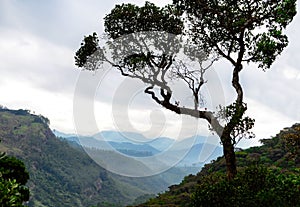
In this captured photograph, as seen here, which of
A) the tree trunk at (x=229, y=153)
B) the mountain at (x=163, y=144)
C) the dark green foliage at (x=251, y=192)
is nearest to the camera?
the dark green foliage at (x=251, y=192)

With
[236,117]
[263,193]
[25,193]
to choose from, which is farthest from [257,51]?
[25,193]

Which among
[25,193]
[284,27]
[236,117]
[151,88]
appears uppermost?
[284,27]

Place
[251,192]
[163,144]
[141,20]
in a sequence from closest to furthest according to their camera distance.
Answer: [251,192]
[141,20]
[163,144]

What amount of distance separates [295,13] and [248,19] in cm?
197

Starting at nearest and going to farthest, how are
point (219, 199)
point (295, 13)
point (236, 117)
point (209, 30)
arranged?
point (219, 199)
point (236, 117)
point (295, 13)
point (209, 30)

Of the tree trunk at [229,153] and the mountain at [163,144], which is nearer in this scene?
the tree trunk at [229,153]

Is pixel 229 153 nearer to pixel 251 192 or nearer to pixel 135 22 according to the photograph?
pixel 251 192

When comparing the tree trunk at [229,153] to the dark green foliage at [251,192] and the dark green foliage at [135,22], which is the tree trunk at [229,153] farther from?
the dark green foliage at [135,22]

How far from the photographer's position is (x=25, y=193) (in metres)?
16.4

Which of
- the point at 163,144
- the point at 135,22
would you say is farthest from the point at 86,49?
the point at 163,144

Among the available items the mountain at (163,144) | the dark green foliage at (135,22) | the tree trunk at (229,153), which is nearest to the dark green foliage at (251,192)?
the tree trunk at (229,153)

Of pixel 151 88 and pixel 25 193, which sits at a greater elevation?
pixel 151 88

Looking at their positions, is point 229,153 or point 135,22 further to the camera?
point 135,22

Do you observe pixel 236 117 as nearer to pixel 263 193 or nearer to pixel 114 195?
pixel 263 193
